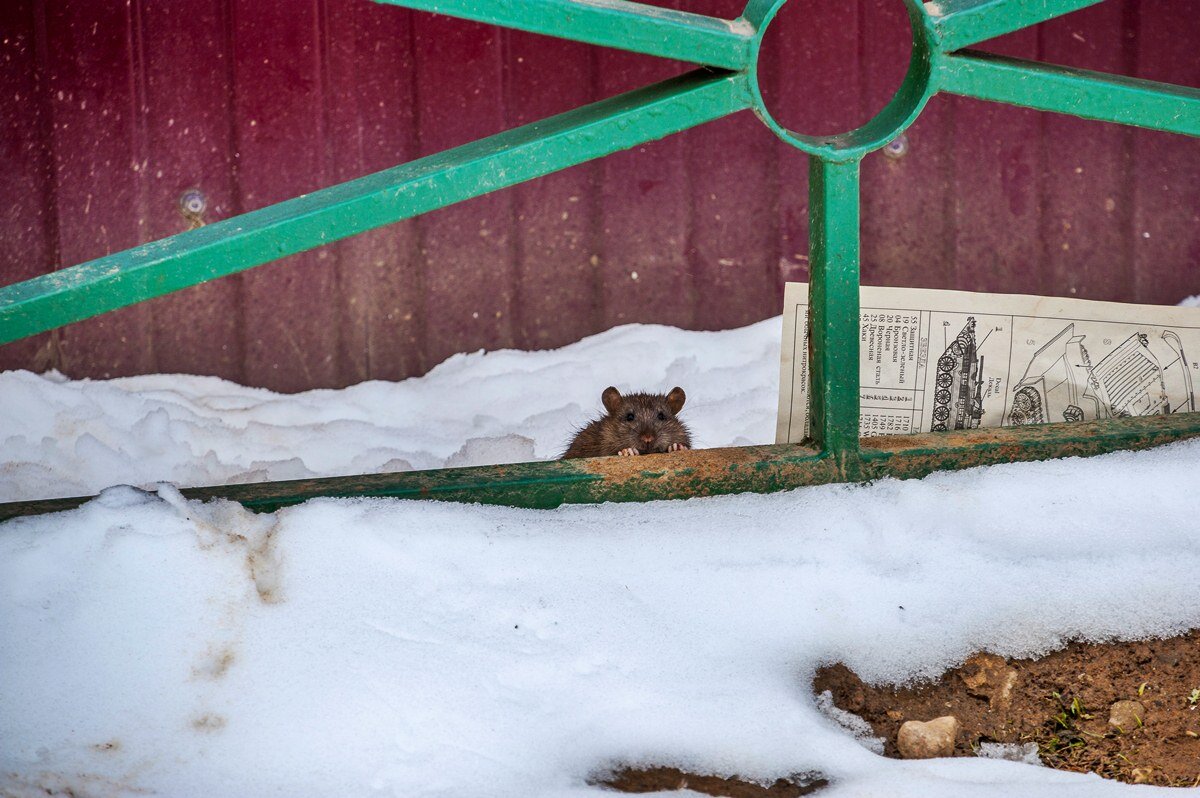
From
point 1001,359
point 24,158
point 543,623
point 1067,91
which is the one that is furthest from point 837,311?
point 24,158

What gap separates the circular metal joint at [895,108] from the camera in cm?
179

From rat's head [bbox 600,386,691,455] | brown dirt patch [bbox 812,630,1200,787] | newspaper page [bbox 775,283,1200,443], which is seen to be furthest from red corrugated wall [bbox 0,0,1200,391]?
brown dirt patch [bbox 812,630,1200,787]

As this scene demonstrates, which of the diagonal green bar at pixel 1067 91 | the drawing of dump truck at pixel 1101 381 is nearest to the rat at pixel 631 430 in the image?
the drawing of dump truck at pixel 1101 381

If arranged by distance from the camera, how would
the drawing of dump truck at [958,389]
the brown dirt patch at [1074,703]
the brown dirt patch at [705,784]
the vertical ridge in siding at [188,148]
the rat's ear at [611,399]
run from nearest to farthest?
1. the brown dirt patch at [705,784]
2. the brown dirt patch at [1074,703]
3. the drawing of dump truck at [958,389]
4. the vertical ridge in siding at [188,148]
5. the rat's ear at [611,399]

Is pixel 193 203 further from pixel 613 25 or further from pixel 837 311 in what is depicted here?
pixel 837 311

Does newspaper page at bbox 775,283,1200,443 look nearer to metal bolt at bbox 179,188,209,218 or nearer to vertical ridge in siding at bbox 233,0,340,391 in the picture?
vertical ridge in siding at bbox 233,0,340,391

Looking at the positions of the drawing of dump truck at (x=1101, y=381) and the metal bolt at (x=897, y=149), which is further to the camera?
the metal bolt at (x=897, y=149)

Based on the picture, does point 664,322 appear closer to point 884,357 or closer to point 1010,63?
point 884,357

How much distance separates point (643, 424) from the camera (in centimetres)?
380

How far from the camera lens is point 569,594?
1.71m

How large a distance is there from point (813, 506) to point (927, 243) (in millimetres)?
1791

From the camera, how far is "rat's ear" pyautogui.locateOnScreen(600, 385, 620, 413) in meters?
3.57

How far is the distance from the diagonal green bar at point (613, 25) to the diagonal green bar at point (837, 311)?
0.28m

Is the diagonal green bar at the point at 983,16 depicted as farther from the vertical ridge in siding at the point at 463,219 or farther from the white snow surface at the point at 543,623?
the vertical ridge in siding at the point at 463,219
